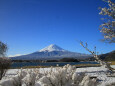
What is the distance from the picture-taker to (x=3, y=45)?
23.9 m

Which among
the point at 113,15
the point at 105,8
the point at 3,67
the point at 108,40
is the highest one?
the point at 105,8

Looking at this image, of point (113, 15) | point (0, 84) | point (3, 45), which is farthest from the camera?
point (3, 45)

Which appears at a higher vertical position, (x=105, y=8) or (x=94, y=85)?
(x=105, y=8)

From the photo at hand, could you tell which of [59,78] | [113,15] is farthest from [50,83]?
[113,15]

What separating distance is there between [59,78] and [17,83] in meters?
0.52

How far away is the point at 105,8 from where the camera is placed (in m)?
8.88

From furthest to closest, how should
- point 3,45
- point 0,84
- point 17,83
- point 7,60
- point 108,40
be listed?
point 3,45 → point 7,60 → point 108,40 → point 17,83 → point 0,84

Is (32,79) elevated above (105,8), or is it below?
below

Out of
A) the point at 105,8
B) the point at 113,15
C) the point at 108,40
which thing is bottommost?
the point at 108,40

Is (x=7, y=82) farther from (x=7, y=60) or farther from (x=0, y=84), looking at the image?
(x=7, y=60)

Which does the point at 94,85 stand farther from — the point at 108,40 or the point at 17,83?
the point at 108,40

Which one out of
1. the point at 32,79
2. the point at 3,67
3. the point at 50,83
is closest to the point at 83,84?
the point at 50,83

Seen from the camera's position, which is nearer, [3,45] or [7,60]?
[7,60]

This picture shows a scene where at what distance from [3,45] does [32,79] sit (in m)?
24.0
